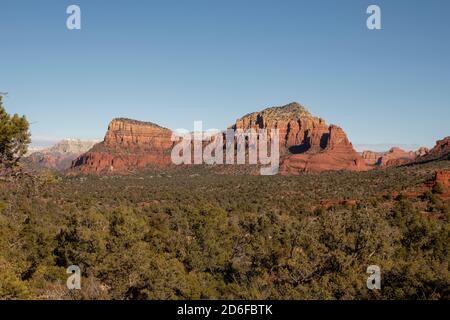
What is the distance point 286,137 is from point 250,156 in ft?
141

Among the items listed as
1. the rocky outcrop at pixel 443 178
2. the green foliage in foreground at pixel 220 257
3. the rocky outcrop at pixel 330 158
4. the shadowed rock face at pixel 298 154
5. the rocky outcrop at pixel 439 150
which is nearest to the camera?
the green foliage in foreground at pixel 220 257

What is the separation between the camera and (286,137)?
19200 cm

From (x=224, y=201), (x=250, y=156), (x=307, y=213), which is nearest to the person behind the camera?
(x=307, y=213)

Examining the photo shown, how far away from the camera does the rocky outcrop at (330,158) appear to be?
149 m

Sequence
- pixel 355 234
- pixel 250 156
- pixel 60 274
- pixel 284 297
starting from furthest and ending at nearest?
pixel 250 156, pixel 60 274, pixel 355 234, pixel 284 297

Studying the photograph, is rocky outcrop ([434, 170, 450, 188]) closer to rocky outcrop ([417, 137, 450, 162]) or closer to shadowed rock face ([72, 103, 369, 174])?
rocky outcrop ([417, 137, 450, 162])

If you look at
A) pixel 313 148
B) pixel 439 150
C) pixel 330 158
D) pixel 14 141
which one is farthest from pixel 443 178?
pixel 313 148

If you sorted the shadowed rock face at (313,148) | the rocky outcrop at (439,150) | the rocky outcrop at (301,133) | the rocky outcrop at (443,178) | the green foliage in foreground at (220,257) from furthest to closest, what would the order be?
1. the rocky outcrop at (301,133)
2. the shadowed rock face at (313,148)
3. the rocky outcrop at (439,150)
4. the rocky outcrop at (443,178)
5. the green foliage in foreground at (220,257)

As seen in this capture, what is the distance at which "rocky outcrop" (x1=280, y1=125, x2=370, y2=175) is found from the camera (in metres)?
149

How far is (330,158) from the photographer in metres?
160

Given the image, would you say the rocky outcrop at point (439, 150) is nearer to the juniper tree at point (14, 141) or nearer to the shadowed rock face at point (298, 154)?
the shadowed rock face at point (298, 154)

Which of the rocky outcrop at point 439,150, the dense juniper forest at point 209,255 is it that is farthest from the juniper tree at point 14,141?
the rocky outcrop at point 439,150
